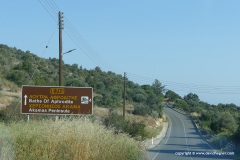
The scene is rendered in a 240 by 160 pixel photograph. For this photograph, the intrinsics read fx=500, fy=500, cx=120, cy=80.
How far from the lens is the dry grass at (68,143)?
14594mm

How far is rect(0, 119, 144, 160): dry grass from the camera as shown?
14.6 metres

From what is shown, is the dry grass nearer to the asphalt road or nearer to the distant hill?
the asphalt road

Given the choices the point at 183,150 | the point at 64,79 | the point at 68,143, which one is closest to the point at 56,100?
the point at 68,143

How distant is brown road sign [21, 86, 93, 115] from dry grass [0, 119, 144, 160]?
14354 millimetres

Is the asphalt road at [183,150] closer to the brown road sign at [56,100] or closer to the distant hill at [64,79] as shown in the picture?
the brown road sign at [56,100]

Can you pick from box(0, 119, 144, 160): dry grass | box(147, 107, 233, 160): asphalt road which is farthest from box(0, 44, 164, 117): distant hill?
box(0, 119, 144, 160): dry grass

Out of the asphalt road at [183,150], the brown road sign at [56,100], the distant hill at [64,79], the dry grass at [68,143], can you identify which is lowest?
the asphalt road at [183,150]

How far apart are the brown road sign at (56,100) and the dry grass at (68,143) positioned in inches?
565

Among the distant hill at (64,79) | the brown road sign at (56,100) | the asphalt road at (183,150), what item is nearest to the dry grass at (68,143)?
the asphalt road at (183,150)

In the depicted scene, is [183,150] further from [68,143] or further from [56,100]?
[68,143]

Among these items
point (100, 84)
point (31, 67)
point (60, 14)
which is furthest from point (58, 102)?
point (100, 84)

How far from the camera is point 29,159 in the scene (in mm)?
14312

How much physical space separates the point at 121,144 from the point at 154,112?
8286 centimetres

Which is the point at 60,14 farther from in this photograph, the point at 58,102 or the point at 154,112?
→ the point at 154,112
